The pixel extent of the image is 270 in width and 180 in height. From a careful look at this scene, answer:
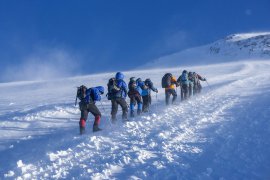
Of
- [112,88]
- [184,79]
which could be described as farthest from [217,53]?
[112,88]

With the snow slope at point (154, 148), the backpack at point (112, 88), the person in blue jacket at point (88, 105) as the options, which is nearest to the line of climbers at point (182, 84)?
the snow slope at point (154, 148)

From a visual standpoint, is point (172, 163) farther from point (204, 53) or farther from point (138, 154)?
point (204, 53)

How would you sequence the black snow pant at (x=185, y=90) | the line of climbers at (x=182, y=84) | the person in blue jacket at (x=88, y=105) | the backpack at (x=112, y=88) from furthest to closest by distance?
the black snow pant at (x=185, y=90) → the line of climbers at (x=182, y=84) → the backpack at (x=112, y=88) → the person in blue jacket at (x=88, y=105)

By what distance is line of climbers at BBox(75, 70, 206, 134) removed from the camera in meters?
11.8

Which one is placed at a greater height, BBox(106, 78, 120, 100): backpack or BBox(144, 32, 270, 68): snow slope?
BBox(144, 32, 270, 68): snow slope

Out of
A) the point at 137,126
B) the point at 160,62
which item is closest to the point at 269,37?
the point at 160,62

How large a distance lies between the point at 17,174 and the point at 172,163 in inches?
128

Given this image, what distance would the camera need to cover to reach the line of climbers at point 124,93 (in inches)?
464

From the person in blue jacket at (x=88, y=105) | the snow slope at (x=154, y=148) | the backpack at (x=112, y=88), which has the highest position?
the backpack at (x=112, y=88)

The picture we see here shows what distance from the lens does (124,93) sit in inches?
527

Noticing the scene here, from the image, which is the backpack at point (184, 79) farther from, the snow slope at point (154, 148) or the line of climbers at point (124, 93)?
the snow slope at point (154, 148)

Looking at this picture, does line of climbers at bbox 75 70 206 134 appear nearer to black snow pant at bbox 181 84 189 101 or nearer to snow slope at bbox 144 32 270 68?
black snow pant at bbox 181 84 189 101

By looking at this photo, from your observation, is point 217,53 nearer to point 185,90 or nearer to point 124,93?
point 185,90

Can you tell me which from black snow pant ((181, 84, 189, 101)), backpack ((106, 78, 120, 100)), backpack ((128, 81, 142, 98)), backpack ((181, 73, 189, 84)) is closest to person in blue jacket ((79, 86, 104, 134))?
backpack ((106, 78, 120, 100))
